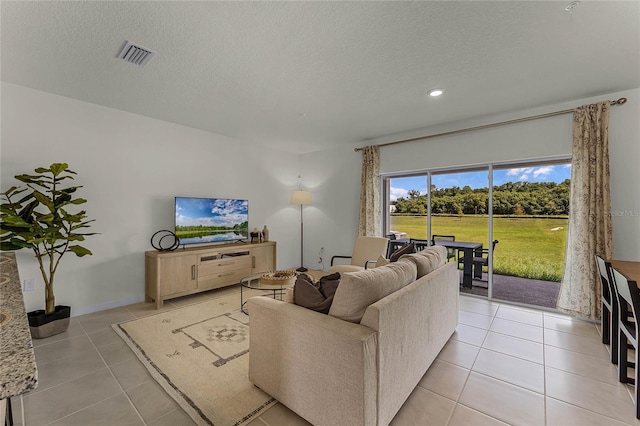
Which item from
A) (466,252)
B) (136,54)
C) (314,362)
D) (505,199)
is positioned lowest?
(314,362)

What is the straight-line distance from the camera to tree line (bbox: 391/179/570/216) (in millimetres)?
3488

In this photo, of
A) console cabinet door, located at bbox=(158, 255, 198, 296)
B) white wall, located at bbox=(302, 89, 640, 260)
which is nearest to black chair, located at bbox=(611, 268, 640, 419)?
white wall, located at bbox=(302, 89, 640, 260)

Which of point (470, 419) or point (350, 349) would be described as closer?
point (350, 349)

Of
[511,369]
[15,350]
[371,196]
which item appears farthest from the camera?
[371,196]

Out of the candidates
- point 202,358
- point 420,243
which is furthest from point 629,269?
point 202,358

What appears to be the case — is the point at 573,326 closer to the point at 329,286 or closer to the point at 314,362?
the point at 329,286

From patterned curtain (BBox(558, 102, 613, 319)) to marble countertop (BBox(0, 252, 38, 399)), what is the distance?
4.45 metres

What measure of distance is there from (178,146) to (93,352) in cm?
285

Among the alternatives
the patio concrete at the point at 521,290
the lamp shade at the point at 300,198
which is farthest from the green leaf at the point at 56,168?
the patio concrete at the point at 521,290

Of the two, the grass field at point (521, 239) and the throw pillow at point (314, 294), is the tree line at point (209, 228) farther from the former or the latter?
the grass field at point (521, 239)

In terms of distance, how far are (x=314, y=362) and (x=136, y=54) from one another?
9.20 ft

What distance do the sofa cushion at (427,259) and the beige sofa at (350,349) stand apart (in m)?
0.18

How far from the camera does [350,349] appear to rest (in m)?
1.38

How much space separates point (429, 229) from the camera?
14.5ft
